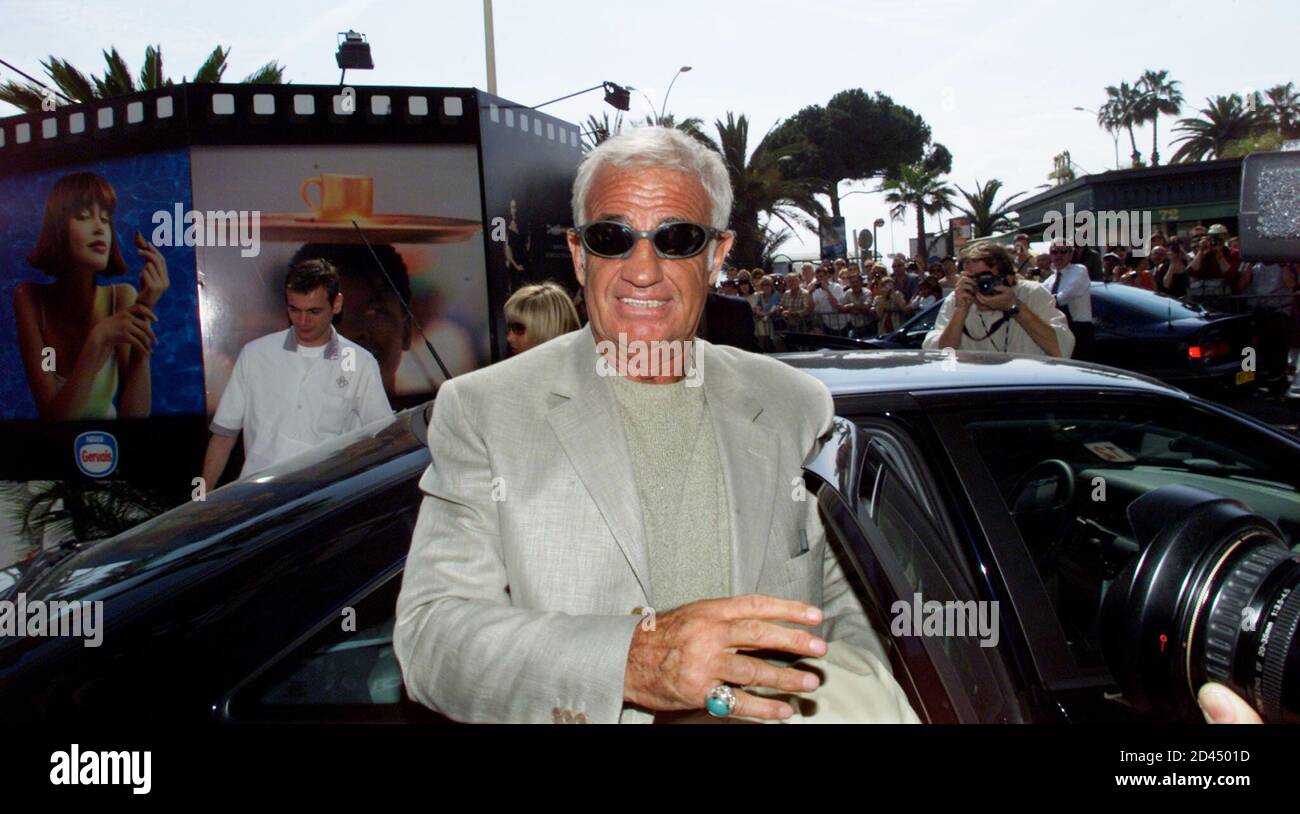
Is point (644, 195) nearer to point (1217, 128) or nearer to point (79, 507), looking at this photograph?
point (79, 507)

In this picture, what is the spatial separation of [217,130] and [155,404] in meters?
1.38

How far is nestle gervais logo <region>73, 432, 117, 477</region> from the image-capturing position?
5.26m

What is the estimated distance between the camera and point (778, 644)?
121cm

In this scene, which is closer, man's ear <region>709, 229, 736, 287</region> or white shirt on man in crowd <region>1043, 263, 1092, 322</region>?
man's ear <region>709, 229, 736, 287</region>

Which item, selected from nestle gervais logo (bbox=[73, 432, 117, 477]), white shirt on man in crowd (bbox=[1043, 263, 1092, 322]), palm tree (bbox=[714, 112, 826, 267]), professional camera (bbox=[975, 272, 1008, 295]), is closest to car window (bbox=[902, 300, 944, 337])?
white shirt on man in crowd (bbox=[1043, 263, 1092, 322])

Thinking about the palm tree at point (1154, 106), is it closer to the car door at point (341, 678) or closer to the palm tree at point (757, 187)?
the palm tree at point (757, 187)

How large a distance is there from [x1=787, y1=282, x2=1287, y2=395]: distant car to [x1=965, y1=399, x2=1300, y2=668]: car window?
5.52 meters

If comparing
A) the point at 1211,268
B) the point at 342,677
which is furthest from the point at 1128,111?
the point at 342,677

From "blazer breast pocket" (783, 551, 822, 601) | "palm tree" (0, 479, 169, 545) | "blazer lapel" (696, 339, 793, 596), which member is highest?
"blazer lapel" (696, 339, 793, 596)

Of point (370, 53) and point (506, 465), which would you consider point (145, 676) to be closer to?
point (506, 465)

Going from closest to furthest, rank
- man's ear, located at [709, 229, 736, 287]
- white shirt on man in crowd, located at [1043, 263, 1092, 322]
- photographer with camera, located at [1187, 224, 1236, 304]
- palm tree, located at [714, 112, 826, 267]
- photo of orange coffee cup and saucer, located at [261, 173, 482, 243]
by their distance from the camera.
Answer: man's ear, located at [709, 229, 736, 287]
photo of orange coffee cup and saucer, located at [261, 173, 482, 243]
white shirt on man in crowd, located at [1043, 263, 1092, 322]
photographer with camera, located at [1187, 224, 1236, 304]
palm tree, located at [714, 112, 826, 267]

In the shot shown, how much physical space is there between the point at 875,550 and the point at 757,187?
2402cm

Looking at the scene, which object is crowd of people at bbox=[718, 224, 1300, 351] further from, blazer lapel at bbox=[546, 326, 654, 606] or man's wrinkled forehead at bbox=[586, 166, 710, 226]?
blazer lapel at bbox=[546, 326, 654, 606]
